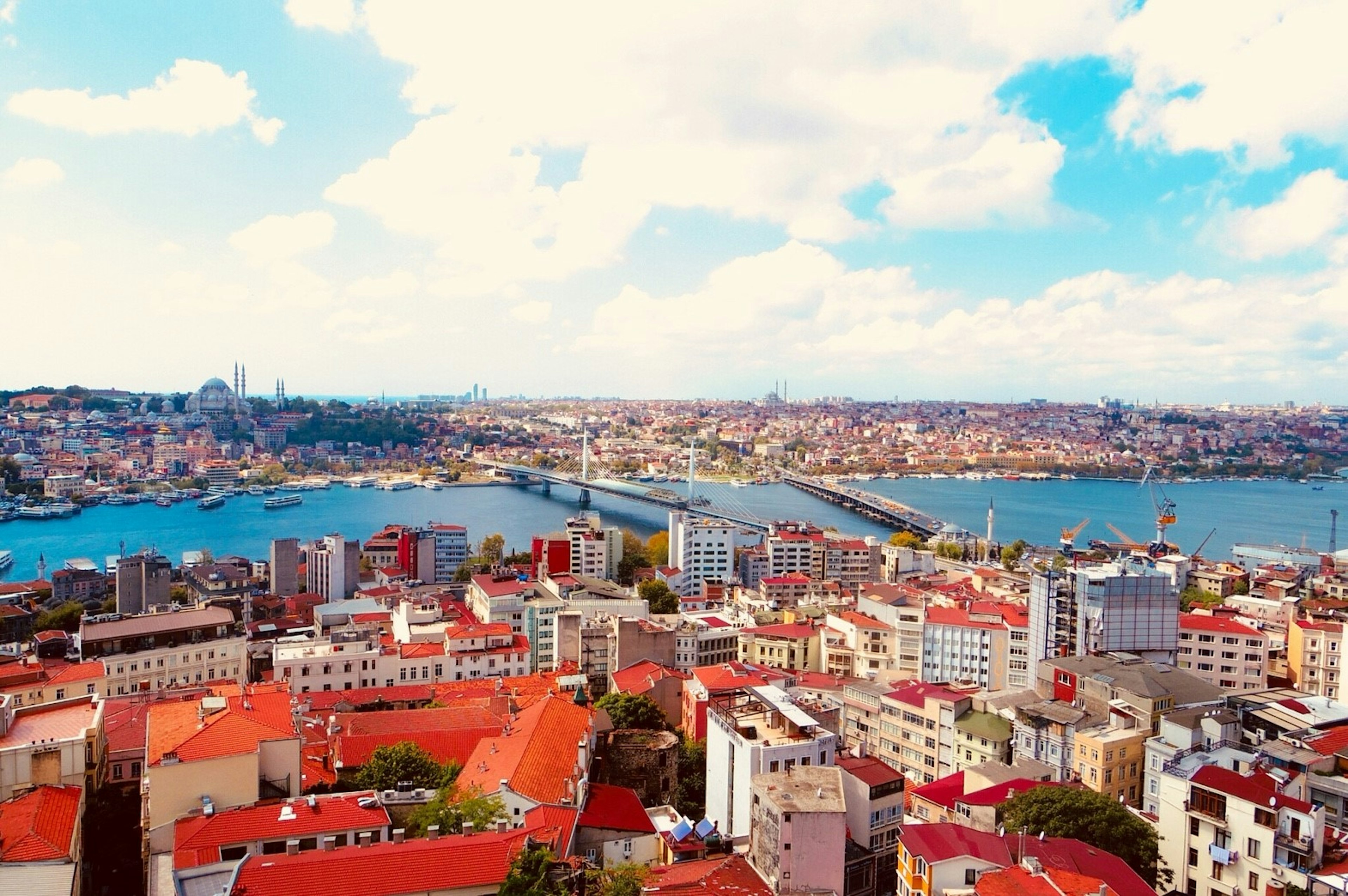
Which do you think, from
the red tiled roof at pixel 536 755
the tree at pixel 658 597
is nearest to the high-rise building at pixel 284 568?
the tree at pixel 658 597

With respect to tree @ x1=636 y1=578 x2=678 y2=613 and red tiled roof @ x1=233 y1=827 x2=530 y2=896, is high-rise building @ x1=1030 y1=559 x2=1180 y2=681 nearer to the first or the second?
tree @ x1=636 y1=578 x2=678 y2=613

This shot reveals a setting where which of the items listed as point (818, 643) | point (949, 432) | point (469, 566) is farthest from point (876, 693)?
point (949, 432)

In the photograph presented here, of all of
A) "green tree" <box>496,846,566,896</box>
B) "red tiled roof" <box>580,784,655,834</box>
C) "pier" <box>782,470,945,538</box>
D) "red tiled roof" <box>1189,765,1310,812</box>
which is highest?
"green tree" <box>496,846,566,896</box>

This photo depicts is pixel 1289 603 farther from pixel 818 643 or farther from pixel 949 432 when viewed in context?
pixel 949 432

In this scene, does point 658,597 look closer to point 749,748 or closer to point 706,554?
point 706,554

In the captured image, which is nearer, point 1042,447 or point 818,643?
point 818,643

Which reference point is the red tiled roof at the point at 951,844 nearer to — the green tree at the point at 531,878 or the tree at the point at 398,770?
the green tree at the point at 531,878

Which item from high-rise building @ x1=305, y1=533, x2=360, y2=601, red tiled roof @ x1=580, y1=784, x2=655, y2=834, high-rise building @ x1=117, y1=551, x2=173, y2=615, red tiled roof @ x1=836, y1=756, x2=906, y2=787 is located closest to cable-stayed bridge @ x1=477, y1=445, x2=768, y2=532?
high-rise building @ x1=305, y1=533, x2=360, y2=601
